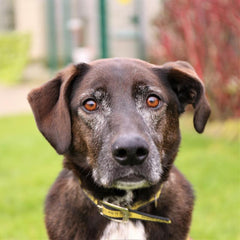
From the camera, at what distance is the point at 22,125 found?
9875 mm

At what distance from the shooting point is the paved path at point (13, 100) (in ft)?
38.0

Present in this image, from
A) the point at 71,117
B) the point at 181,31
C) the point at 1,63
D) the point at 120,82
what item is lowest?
the point at 1,63

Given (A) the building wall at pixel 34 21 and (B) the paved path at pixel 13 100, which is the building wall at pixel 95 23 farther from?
(B) the paved path at pixel 13 100

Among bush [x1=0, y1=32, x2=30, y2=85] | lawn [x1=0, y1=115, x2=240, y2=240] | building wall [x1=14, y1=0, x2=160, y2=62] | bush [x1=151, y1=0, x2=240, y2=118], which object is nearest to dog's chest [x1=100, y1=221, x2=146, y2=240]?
lawn [x1=0, y1=115, x2=240, y2=240]

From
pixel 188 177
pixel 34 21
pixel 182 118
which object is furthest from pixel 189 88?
pixel 34 21

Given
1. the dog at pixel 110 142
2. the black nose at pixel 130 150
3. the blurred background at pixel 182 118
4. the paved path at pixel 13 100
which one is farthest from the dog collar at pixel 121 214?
the paved path at pixel 13 100

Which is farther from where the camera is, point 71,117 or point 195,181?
point 195,181

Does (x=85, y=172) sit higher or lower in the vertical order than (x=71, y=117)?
lower

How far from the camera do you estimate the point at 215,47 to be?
7.85 m

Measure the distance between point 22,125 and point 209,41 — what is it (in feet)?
13.2

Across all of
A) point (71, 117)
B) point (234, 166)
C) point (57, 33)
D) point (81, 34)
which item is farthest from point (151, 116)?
point (57, 33)

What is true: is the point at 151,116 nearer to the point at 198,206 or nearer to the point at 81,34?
the point at 198,206

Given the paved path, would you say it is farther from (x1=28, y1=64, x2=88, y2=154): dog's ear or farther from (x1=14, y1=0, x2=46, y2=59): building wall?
(x1=28, y1=64, x2=88, y2=154): dog's ear

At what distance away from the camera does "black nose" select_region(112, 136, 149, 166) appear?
2.65m
